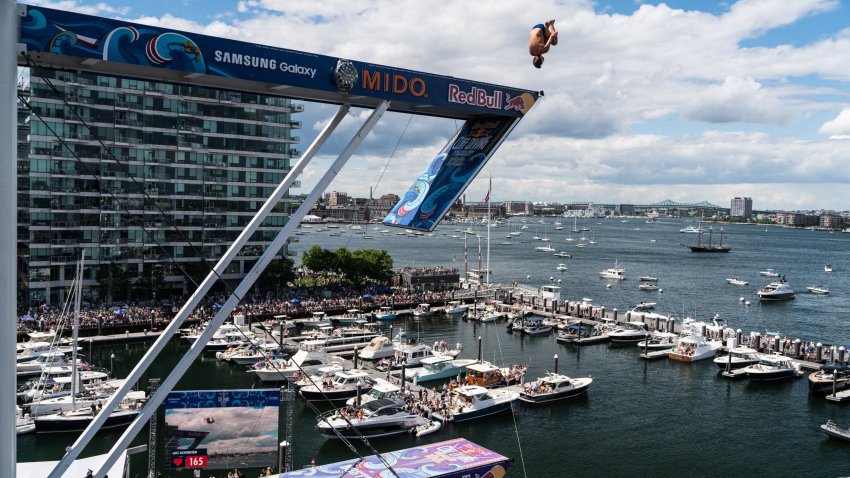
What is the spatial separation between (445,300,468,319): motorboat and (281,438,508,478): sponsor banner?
128 ft

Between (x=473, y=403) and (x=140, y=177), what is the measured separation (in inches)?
1431

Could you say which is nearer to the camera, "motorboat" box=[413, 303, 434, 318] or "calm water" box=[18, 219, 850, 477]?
"calm water" box=[18, 219, 850, 477]

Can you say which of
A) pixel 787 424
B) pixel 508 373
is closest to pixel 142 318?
pixel 508 373

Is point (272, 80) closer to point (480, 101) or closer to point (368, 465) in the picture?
point (480, 101)

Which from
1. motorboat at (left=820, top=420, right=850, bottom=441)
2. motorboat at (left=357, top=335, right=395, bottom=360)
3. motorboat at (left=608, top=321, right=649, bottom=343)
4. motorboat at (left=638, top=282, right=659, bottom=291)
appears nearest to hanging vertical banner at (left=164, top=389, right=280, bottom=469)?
motorboat at (left=357, top=335, right=395, bottom=360)

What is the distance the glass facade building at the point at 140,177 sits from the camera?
5006 cm

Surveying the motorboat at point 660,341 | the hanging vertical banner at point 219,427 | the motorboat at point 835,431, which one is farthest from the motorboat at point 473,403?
the motorboat at point 660,341

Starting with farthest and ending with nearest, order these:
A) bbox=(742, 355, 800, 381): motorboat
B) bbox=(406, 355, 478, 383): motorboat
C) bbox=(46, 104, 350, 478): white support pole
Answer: bbox=(742, 355, 800, 381): motorboat
bbox=(406, 355, 478, 383): motorboat
bbox=(46, 104, 350, 478): white support pole

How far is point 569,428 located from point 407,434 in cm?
716

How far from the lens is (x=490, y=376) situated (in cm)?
3444

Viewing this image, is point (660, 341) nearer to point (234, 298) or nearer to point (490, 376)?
point (490, 376)

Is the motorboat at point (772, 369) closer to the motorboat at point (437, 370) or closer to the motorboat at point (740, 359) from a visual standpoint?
the motorboat at point (740, 359)

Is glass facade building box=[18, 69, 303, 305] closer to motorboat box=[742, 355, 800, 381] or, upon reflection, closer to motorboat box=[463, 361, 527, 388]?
motorboat box=[463, 361, 527, 388]

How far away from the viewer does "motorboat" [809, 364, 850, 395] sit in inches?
1366
